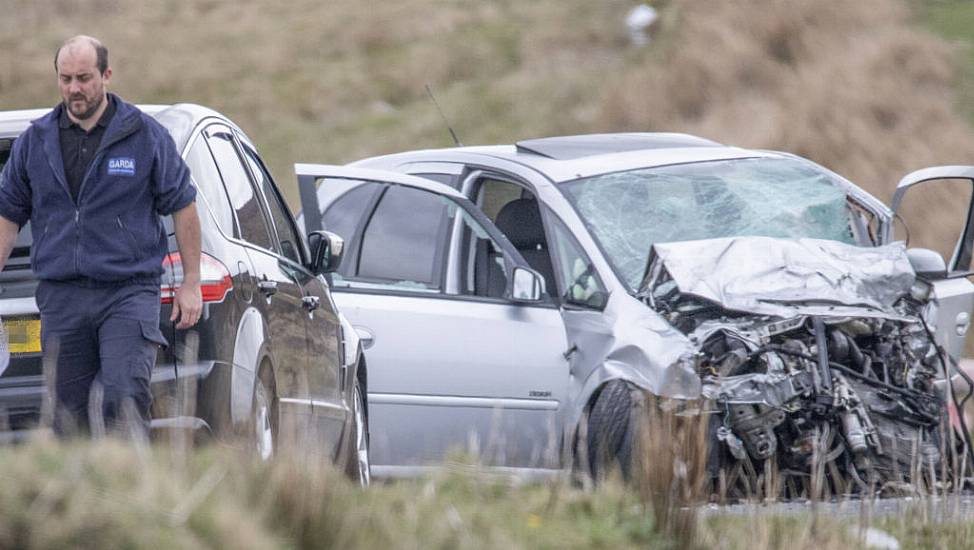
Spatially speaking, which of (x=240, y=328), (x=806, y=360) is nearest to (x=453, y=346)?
(x=806, y=360)

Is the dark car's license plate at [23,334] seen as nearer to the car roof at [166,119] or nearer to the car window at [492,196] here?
the car roof at [166,119]

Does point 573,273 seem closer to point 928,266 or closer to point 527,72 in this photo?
point 928,266

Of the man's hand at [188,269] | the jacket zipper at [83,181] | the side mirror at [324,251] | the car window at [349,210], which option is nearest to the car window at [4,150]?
the jacket zipper at [83,181]

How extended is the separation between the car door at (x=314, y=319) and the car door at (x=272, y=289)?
0.05 m

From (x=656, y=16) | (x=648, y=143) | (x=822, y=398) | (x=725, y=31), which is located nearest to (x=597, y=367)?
(x=822, y=398)

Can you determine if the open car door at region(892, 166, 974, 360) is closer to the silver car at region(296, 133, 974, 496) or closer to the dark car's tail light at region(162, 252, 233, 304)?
the silver car at region(296, 133, 974, 496)

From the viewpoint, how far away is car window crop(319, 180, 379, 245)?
9.54 metres

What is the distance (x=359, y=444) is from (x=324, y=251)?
854mm

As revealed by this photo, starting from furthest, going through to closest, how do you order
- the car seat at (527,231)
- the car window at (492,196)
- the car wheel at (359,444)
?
the car window at (492,196), the car seat at (527,231), the car wheel at (359,444)

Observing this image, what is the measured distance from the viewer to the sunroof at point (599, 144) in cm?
925

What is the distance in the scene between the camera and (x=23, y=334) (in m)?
5.64

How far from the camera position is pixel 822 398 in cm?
768


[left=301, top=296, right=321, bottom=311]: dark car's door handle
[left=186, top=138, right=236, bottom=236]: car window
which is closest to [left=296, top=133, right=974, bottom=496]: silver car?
[left=301, top=296, right=321, bottom=311]: dark car's door handle

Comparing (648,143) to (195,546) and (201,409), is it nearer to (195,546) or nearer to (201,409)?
(201,409)
